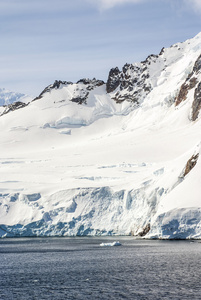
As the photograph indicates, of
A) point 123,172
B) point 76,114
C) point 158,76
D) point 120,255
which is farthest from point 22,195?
point 158,76

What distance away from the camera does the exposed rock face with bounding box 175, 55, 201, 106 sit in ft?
540

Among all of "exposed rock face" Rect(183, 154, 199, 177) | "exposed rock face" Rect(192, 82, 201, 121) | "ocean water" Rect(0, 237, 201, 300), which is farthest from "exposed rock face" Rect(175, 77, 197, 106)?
"ocean water" Rect(0, 237, 201, 300)

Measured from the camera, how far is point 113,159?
130125 millimetres

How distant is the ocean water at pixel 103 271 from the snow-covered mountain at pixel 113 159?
11.9 m

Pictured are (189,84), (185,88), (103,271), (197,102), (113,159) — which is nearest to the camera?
(103,271)

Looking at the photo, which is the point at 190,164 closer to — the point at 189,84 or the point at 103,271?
the point at 103,271

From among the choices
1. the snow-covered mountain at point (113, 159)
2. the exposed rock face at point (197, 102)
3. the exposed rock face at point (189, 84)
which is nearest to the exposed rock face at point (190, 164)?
the snow-covered mountain at point (113, 159)

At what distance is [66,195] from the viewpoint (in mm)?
94375

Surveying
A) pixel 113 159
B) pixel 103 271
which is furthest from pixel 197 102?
pixel 103 271

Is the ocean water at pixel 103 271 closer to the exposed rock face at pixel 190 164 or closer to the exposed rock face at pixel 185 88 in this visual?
the exposed rock face at pixel 190 164

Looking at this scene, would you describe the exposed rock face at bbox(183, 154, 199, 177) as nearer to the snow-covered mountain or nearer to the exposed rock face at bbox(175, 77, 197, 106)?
the snow-covered mountain

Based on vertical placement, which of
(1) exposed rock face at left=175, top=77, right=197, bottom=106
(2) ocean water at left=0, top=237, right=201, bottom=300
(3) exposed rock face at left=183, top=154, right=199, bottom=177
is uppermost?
(1) exposed rock face at left=175, top=77, right=197, bottom=106

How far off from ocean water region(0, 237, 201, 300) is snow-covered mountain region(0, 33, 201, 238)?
11854 millimetres

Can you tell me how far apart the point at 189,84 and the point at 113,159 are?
48.1 meters
